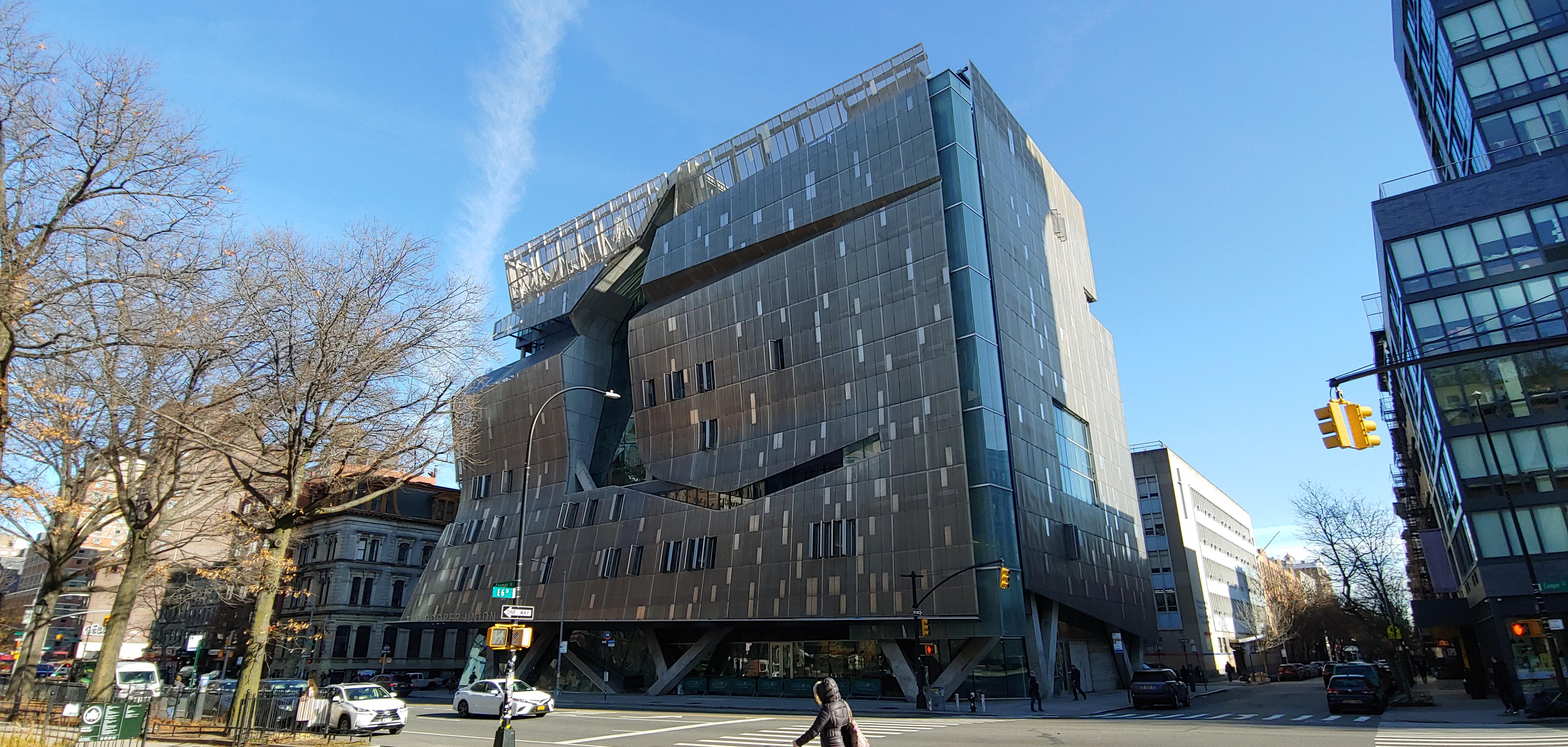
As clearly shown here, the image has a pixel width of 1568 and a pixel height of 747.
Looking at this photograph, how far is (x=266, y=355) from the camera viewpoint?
21562 millimetres

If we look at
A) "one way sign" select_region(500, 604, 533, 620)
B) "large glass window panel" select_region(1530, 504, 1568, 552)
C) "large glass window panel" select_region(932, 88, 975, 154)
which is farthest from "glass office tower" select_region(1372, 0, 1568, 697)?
"one way sign" select_region(500, 604, 533, 620)

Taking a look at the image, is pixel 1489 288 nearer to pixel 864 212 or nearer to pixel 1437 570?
pixel 1437 570

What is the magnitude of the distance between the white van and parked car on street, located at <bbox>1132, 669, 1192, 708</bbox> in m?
40.3

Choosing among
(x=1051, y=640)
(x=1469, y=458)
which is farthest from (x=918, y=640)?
(x=1469, y=458)

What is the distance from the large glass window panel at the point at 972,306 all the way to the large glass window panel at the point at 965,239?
667mm

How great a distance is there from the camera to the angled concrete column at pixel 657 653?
5056 centimetres

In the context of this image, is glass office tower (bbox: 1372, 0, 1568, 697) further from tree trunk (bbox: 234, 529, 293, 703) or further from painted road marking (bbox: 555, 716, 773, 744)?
tree trunk (bbox: 234, 529, 293, 703)

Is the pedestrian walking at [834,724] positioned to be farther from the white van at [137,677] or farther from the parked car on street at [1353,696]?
the white van at [137,677]

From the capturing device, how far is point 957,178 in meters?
47.6

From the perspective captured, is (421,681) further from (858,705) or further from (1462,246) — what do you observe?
(1462,246)

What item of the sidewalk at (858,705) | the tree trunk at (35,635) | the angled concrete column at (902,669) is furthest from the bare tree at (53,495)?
the angled concrete column at (902,669)

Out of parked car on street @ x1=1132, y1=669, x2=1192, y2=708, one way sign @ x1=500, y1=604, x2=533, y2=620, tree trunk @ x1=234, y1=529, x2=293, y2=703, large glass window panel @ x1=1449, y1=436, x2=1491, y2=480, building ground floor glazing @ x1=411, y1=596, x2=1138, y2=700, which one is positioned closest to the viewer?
one way sign @ x1=500, y1=604, x2=533, y2=620

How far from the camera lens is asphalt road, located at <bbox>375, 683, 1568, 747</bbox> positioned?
64.3ft

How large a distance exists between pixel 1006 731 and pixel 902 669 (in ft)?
61.4
